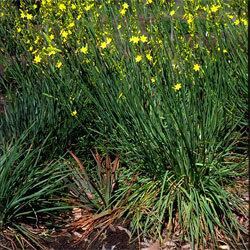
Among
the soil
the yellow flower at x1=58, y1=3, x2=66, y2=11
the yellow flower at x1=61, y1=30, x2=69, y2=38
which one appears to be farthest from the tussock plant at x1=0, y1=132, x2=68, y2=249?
the yellow flower at x1=58, y1=3, x2=66, y2=11

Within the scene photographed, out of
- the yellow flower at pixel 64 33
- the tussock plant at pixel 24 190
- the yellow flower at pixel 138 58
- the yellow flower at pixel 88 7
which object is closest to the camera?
the yellow flower at pixel 138 58

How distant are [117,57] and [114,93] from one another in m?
0.26

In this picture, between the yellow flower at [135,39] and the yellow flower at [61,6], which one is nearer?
the yellow flower at [135,39]

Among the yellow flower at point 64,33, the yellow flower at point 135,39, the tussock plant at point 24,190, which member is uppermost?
the yellow flower at point 135,39

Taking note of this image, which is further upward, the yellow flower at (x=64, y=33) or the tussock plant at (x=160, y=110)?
the yellow flower at (x=64, y=33)

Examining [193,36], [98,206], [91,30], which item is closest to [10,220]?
[98,206]

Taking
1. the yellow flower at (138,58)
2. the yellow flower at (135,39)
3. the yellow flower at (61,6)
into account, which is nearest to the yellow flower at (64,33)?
the yellow flower at (61,6)

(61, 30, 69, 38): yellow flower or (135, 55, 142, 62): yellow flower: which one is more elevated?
(61, 30, 69, 38): yellow flower

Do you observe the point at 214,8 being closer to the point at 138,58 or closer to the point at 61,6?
the point at 138,58

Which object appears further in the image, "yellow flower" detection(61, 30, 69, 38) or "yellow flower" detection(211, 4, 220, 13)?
"yellow flower" detection(61, 30, 69, 38)

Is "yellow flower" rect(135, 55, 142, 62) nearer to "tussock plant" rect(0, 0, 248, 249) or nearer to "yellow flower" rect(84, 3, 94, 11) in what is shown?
"tussock plant" rect(0, 0, 248, 249)

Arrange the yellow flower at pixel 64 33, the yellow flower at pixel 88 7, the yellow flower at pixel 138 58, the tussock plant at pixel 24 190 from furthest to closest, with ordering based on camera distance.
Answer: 1. the yellow flower at pixel 64 33
2. the yellow flower at pixel 88 7
3. the tussock plant at pixel 24 190
4. the yellow flower at pixel 138 58

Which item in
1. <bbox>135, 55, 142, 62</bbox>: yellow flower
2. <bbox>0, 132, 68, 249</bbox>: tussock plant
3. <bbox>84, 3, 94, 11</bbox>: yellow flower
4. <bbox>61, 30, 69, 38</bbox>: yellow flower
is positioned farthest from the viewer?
<bbox>61, 30, 69, 38</bbox>: yellow flower

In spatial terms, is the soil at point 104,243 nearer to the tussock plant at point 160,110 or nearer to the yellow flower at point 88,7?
the tussock plant at point 160,110
